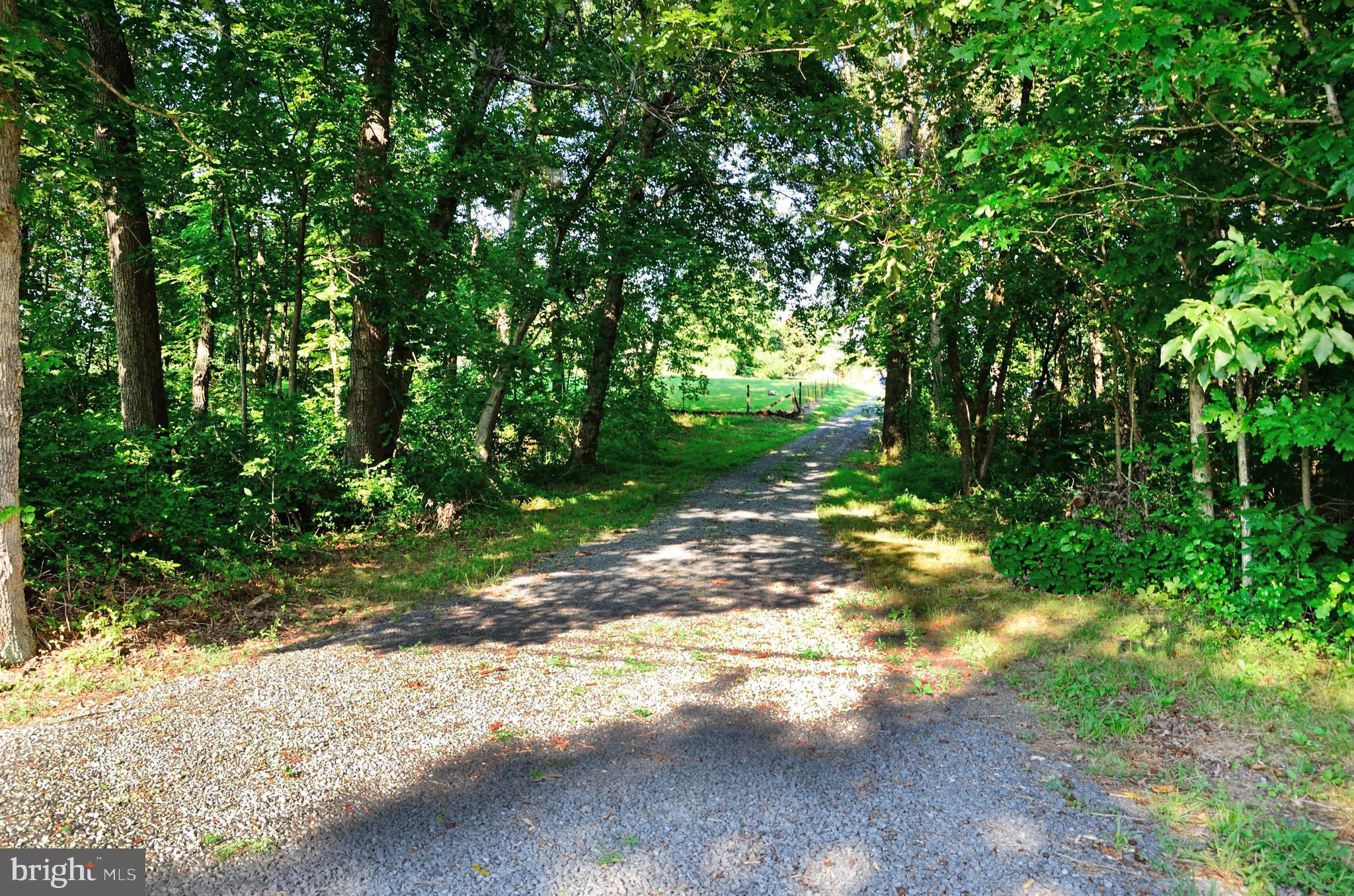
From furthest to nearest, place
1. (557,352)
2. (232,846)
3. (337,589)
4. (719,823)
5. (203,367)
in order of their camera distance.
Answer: (557,352) → (203,367) → (337,589) → (719,823) → (232,846)

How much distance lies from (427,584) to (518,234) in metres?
6.50

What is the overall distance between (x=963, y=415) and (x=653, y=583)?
6685mm

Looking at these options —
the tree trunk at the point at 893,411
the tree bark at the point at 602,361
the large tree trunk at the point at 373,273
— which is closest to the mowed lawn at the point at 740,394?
the tree bark at the point at 602,361

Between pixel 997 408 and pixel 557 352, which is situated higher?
pixel 557 352

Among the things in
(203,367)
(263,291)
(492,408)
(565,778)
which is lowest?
(565,778)

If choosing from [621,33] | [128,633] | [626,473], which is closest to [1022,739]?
[128,633]

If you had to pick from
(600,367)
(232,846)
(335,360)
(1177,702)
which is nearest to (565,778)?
(232,846)

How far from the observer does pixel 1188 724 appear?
410 centimetres

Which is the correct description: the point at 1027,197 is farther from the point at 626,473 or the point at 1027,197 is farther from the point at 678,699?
the point at 626,473

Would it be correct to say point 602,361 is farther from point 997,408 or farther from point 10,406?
point 10,406

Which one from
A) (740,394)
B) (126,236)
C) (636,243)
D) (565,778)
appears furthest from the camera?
(740,394)

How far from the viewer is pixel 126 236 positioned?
25.4 feet

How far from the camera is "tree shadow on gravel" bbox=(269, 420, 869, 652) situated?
243 inches

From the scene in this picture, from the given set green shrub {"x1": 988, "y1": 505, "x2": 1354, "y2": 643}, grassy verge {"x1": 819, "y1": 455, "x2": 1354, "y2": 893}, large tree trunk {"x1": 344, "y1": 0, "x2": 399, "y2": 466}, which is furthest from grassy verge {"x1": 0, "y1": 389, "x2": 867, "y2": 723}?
green shrub {"x1": 988, "y1": 505, "x2": 1354, "y2": 643}
